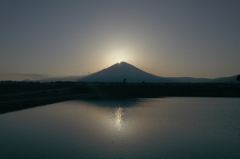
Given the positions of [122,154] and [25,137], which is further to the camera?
[25,137]

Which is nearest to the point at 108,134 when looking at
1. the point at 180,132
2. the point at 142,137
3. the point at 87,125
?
the point at 142,137

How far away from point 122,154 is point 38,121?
1026 centimetres

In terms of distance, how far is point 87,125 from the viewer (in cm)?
1609

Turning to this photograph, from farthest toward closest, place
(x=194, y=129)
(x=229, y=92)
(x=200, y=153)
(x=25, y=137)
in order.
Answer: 1. (x=229, y=92)
2. (x=194, y=129)
3. (x=25, y=137)
4. (x=200, y=153)

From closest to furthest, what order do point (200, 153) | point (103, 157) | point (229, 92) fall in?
point (103, 157) → point (200, 153) → point (229, 92)

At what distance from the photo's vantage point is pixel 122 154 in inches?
380

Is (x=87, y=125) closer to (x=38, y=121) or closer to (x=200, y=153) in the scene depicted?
(x=38, y=121)

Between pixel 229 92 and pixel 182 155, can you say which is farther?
pixel 229 92

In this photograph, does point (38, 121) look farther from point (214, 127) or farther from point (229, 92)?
point (229, 92)

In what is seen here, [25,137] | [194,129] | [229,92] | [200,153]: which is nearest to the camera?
[200,153]

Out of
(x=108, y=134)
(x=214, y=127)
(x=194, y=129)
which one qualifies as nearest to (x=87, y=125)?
(x=108, y=134)

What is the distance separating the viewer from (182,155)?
9680 mm

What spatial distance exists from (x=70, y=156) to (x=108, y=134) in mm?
4217

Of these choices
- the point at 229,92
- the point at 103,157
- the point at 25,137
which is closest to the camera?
the point at 103,157
